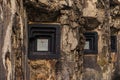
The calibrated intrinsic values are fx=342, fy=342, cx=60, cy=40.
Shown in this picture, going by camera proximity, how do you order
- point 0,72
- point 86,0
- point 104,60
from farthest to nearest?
point 104,60, point 86,0, point 0,72

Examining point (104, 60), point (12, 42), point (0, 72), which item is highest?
point (12, 42)

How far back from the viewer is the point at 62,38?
225 inches

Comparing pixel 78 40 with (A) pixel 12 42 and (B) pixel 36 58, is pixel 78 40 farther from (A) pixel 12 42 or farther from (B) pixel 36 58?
(A) pixel 12 42

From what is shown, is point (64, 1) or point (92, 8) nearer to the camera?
point (64, 1)

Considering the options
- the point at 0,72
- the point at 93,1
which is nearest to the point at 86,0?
the point at 93,1

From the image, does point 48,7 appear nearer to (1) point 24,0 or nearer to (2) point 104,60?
(1) point 24,0

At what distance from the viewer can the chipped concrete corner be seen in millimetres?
4207

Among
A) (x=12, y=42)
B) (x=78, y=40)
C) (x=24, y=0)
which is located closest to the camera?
(x=12, y=42)

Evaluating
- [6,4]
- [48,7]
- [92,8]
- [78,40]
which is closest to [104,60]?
[92,8]

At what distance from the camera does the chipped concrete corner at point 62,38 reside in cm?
421

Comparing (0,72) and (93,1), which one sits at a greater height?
(93,1)

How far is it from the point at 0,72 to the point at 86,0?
416 cm

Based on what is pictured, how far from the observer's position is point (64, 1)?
5711 mm

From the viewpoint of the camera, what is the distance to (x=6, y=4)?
4172mm
